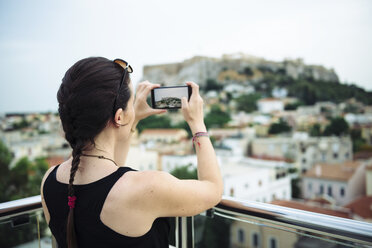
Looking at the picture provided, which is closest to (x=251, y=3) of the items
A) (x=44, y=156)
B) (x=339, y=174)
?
(x=339, y=174)

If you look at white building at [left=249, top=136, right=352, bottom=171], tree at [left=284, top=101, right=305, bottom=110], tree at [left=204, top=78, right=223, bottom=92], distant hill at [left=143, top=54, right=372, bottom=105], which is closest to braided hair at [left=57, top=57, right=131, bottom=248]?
white building at [left=249, top=136, right=352, bottom=171]

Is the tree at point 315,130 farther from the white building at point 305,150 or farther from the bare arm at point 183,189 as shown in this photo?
the bare arm at point 183,189

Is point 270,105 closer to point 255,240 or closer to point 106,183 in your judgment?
point 255,240

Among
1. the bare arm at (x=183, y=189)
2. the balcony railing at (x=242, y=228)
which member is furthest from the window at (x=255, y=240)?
the bare arm at (x=183, y=189)

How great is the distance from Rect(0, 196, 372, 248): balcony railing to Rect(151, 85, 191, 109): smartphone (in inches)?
15.1

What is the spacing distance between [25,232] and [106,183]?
812 millimetres

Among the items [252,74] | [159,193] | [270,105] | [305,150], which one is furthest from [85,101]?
[252,74]

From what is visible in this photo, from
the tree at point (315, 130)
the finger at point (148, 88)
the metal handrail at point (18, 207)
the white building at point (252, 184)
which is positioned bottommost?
the white building at point (252, 184)

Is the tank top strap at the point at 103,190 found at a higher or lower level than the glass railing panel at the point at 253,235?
higher

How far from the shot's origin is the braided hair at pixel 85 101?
0.60 meters

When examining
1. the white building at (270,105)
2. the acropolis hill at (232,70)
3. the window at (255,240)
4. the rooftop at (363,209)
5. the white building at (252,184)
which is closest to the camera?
the window at (255,240)

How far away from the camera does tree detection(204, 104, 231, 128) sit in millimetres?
33000

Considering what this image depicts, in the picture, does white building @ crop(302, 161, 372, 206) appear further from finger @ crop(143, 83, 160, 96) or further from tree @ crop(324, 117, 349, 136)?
finger @ crop(143, 83, 160, 96)

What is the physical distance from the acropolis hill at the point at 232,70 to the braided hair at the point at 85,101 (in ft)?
170
